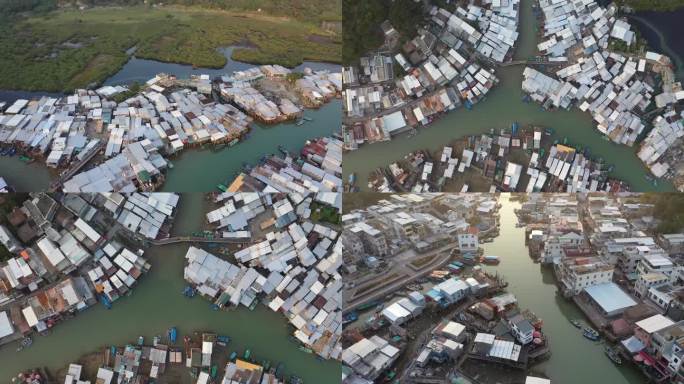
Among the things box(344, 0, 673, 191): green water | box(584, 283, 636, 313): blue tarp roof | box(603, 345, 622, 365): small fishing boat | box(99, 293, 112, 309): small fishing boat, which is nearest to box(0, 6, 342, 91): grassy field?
box(344, 0, 673, 191): green water

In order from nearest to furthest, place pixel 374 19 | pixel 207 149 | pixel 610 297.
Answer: pixel 610 297, pixel 374 19, pixel 207 149

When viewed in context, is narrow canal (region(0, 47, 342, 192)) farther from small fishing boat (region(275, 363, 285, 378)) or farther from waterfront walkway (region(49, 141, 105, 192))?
small fishing boat (region(275, 363, 285, 378))

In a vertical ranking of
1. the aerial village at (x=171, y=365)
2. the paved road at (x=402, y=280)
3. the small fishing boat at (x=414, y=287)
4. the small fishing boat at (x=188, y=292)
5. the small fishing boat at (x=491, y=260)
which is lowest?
the aerial village at (x=171, y=365)

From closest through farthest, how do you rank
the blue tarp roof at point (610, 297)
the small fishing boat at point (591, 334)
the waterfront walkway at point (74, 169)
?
1. the small fishing boat at point (591, 334)
2. the blue tarp roof at point (610, 297)
3. the waterfront walkway at point (74, 169)

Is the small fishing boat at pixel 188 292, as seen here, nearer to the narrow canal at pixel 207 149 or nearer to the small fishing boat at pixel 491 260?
the narrow canal at pixel 207 149

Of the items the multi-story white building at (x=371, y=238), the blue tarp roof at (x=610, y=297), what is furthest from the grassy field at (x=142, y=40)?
the blue tarp roof at (x=610, y=297)

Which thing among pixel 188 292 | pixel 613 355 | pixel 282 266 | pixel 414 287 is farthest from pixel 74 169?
pixel 613 355

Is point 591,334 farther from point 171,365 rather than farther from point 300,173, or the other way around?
point 171,365
